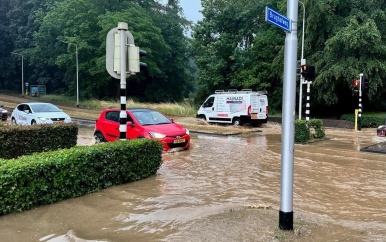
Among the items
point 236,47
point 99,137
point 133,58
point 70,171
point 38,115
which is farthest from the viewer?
point 236,47

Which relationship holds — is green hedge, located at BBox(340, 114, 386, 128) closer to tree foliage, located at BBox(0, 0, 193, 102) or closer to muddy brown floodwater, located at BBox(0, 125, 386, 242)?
muddy brown floodwater, located at BBox(0, 125, 386, 242)

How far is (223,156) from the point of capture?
12.3 m

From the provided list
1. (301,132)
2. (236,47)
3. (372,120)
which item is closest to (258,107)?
(301,132)

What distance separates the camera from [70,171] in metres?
6.61

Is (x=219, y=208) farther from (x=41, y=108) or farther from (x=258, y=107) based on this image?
(x=258, y=107)

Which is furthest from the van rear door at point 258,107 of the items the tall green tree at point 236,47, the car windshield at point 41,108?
the car windshield at point 41,108

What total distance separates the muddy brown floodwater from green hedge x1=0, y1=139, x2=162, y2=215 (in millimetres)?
187

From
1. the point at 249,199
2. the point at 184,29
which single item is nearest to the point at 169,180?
the point at 249,199

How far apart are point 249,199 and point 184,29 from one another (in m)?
53.2

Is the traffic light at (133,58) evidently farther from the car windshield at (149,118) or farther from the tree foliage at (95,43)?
the tree foliage at (95,43)

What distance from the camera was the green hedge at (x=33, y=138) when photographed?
33.9 ft

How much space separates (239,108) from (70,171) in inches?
681

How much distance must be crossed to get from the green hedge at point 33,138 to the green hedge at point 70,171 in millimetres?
4113

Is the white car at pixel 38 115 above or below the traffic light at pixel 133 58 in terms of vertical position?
below
